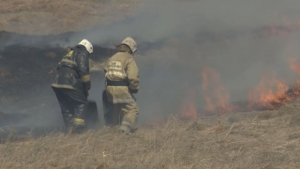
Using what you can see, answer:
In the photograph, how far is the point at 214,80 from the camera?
39.8 ft

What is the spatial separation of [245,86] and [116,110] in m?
3.91

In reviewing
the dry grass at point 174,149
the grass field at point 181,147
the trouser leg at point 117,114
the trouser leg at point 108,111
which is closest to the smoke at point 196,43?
the trouser leg at point 108,111

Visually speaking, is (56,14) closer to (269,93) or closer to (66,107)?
(269,93)

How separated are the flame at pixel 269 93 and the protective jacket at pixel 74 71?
3960 millimetres

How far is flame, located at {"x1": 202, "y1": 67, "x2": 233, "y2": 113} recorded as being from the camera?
35.3 feet

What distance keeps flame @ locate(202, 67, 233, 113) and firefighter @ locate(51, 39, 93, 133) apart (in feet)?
10.2

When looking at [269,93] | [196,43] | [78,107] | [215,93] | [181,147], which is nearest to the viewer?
[181,147]

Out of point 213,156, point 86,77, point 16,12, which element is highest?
point 16,12

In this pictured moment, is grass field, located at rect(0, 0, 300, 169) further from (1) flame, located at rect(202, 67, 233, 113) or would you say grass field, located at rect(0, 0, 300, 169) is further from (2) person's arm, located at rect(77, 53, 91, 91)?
(1) flame, located at rect(202, 67, 233, 113)

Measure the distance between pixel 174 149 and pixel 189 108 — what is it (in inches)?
181

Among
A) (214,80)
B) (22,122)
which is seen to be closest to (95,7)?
(214,80)

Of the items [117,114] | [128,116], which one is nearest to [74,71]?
[117,114]

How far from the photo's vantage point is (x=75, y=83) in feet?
28.8

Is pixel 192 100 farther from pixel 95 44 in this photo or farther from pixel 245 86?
pixel 95 44
